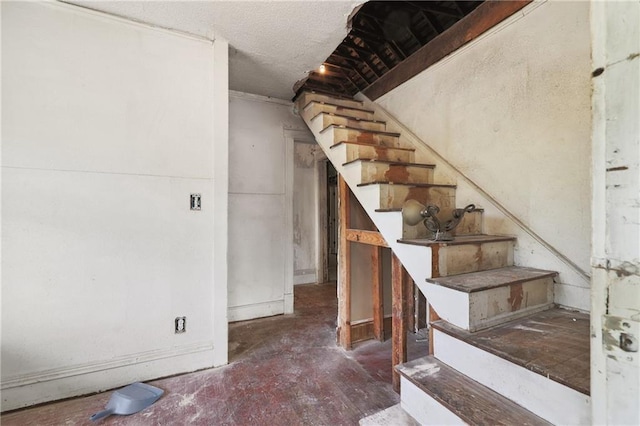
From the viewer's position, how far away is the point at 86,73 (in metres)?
1.97

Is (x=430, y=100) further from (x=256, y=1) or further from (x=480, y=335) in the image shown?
(x=480, y=335)

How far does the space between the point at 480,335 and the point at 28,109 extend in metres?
3.07

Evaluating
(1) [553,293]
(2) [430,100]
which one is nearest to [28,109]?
(2) [430,100]

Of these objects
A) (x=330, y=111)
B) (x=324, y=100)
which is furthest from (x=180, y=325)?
(x=324, y=100)

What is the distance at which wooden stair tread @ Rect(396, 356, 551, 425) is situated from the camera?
1074 mm

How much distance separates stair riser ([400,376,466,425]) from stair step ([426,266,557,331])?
0.40 meters

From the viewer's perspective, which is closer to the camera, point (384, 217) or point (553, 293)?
point (553, 293)

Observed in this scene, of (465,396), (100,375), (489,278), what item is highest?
(489,278)

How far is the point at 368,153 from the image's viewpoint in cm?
253

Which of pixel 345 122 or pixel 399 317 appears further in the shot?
pixel 345 122

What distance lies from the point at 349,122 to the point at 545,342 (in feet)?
8.05

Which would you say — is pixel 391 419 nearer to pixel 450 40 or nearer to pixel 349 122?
pixel 349 122

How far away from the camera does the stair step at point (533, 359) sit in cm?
101

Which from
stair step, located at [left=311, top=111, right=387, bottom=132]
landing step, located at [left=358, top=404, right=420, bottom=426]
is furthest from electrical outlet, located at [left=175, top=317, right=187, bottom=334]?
stair step, located at [left=311, top=111, right=387, bottom=132]
